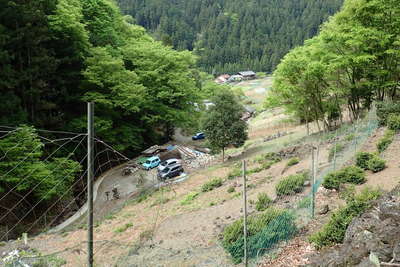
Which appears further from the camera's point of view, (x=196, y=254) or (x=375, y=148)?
(x=375, y=148)

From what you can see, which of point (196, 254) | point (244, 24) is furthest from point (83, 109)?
point (244, 24)

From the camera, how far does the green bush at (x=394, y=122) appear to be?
17.0 m

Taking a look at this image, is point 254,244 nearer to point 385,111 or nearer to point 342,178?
point 342,178

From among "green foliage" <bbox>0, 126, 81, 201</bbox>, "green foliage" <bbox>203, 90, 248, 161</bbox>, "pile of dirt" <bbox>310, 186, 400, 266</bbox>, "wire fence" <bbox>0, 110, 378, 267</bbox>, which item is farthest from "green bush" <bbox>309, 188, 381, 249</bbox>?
"green foliage" <bbox>203, 90, 248, 161</bbox>

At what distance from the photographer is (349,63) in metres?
21.3

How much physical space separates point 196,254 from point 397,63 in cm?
1830

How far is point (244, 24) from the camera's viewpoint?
14900 centimetres

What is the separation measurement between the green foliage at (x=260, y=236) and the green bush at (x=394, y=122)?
9.94m

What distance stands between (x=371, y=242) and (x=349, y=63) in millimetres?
17013

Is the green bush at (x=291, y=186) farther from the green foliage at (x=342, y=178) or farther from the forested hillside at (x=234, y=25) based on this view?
the forested hillside at (x=234, y=25)

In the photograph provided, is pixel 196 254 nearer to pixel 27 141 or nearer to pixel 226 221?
pixel 226 221

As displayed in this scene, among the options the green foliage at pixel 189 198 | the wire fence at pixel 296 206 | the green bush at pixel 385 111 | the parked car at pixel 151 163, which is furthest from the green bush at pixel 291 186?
the parked car at pixel 151 163

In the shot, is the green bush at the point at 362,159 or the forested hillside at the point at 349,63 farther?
the forested hillside at the point at 349,63

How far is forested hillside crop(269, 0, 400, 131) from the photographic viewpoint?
20328mm
